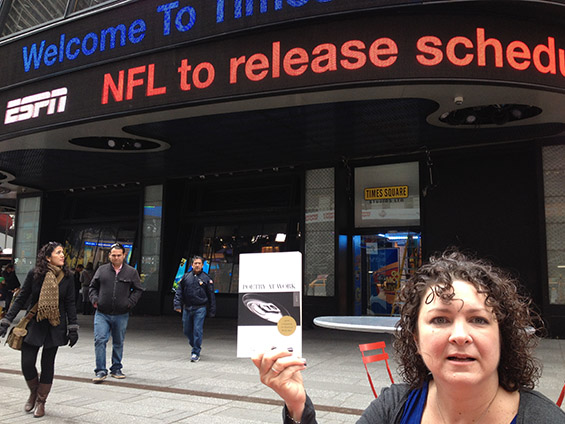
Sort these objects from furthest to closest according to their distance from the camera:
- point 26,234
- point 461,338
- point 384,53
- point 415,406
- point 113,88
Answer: point 26,234
point 113,88
point 384,53
point 415,406
point 461,338

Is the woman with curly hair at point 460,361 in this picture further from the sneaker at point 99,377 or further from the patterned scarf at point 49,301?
the sneaker at point 99,377

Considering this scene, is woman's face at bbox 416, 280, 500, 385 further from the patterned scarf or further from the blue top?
the patterned scarf

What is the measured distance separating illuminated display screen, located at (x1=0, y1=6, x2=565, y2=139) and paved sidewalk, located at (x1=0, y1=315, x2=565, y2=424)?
4.35 m

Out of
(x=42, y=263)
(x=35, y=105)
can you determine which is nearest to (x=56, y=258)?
(x=42, y=263)

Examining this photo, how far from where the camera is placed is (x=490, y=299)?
1.48 metres

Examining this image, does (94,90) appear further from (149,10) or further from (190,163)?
(190,163)

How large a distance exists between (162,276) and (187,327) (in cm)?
661

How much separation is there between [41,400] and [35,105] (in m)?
7.17

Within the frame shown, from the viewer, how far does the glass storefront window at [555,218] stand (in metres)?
10.2

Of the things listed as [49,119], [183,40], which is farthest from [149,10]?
[49,119]

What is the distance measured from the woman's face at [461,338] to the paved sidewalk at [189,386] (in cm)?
380

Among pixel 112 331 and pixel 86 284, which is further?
pixel 86 284

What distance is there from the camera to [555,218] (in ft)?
33.9

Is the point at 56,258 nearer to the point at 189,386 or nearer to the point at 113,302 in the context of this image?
the point at 113,302
